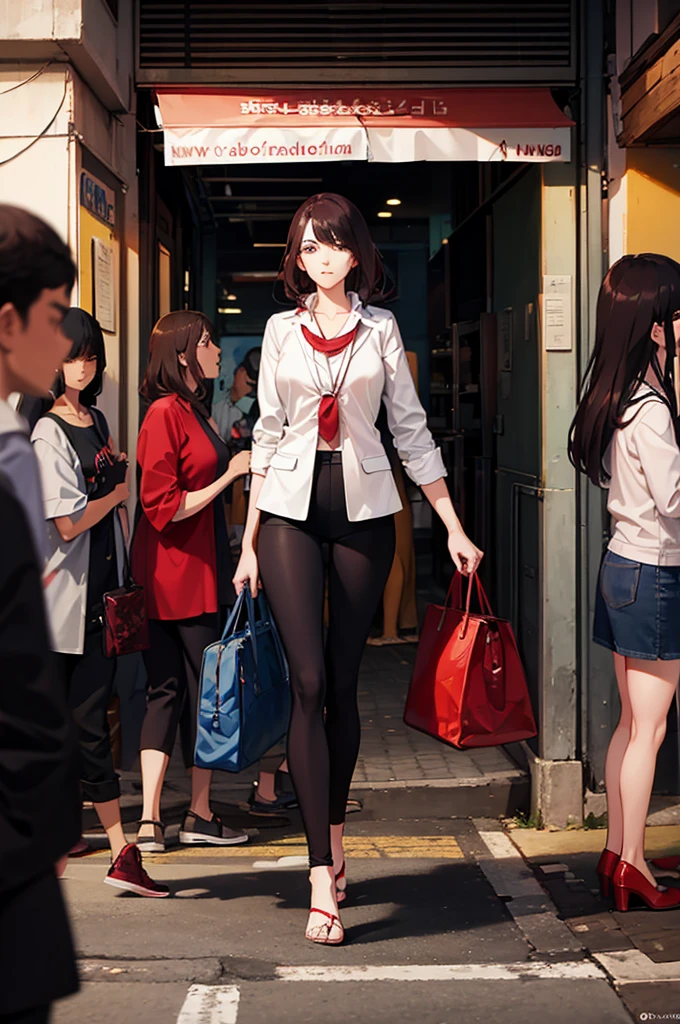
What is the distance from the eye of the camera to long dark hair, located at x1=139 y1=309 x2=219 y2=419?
5266mm

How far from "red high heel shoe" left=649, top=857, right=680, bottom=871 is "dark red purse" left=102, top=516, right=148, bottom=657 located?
6.74ft

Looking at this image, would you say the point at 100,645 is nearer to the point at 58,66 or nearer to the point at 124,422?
the point at 124,422

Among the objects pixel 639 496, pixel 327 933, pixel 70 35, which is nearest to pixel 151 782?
pixel 327 933

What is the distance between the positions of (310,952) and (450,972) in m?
0.46

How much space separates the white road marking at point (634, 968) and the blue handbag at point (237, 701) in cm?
134

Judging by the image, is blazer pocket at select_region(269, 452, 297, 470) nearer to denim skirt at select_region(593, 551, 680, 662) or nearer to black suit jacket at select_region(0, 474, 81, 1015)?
denim skirt at select_region(593, 551, 680, 662)

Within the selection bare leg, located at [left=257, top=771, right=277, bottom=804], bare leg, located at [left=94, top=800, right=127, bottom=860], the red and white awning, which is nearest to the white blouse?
bare leg, located at [left=94, top=800, right=127, bottom=860]

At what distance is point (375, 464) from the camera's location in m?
4.38

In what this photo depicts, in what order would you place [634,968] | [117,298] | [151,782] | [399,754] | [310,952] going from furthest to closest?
[399,754], [117,298], [151,782], [310,952], [634,968]

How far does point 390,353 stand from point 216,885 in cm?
202

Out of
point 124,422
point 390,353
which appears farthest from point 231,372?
point 390,353

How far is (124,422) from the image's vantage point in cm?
632

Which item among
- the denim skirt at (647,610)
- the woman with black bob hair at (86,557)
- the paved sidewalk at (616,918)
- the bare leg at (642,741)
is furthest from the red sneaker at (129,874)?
the denim skirt at (647,610)

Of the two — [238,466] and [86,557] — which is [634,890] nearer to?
[238,466]
